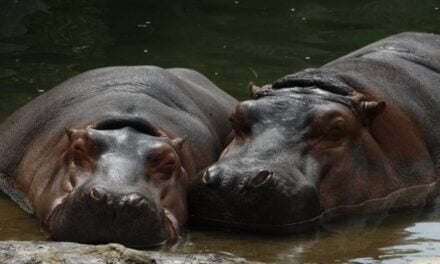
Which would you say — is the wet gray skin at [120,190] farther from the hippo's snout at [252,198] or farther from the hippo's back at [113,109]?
the hippo's back at [113,109]

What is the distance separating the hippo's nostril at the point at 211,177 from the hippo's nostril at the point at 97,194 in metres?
0.93

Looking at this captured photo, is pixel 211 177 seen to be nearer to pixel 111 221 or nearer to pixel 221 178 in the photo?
pixel 221 178

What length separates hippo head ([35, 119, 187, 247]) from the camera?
7.25 m

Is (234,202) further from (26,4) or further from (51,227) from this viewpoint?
(26,4)

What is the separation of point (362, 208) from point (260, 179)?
1058 millimetres

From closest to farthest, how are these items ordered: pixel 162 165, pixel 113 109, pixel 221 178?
1. pixel 162 165
2. pixel 221 178
3. pixel 113 109

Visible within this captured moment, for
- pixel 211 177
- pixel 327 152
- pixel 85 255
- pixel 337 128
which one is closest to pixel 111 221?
pixel 211 177

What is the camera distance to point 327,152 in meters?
8.50

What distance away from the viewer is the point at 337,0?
59.1ft

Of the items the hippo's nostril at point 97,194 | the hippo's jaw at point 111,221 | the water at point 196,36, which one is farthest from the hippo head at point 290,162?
the hippo's nostril at point 97,194

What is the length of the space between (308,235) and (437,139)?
1.85 metres

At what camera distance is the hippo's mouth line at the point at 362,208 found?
315 inches

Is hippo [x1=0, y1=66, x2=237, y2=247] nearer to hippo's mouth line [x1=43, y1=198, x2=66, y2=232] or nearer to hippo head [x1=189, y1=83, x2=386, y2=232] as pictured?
hippo's mouth line [x1=43, y1=198, x2=66, y2=232]

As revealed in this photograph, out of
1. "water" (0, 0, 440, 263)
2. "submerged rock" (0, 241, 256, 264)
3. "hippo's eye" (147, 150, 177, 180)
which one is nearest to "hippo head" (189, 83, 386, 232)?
"hippo's eye" (147, 150, 177, 180)
